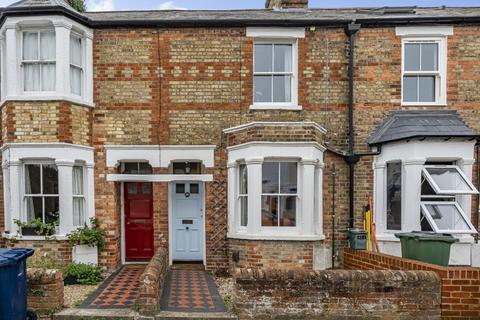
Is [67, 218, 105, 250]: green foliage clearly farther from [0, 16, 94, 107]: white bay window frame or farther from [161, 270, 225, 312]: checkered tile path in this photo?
[0, 16, 94, 107]: white bay window frame

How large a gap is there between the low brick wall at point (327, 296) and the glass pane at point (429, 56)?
18.3 feet

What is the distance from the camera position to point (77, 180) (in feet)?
26.2

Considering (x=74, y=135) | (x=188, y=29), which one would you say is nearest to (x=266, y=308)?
(x=74, y=135)

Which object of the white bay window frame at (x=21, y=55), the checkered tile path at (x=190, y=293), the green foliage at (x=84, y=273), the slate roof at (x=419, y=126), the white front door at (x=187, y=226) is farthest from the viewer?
the white front door at (x=187, y=226)

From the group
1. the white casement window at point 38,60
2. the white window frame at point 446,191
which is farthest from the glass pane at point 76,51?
the white window frame at point 446,191

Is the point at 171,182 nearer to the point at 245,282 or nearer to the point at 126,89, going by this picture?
the point at 126,89

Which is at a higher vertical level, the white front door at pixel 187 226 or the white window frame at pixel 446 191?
the white window frame at pixel 446 191

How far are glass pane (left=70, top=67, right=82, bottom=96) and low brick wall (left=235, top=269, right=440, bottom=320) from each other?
5.93 meters

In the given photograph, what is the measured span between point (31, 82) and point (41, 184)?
2364 mm

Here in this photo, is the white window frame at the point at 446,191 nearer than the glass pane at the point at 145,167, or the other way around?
the white window frame at the point at 446,191

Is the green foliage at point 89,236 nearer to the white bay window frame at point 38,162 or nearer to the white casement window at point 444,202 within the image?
the white bay window frame at point 38,162

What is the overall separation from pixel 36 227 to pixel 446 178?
9321mm

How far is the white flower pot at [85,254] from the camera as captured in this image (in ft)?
25.0

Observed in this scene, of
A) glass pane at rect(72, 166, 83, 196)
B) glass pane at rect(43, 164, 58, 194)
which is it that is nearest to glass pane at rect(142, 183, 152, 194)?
glass pane at rect(72, 166, 83, 196)
